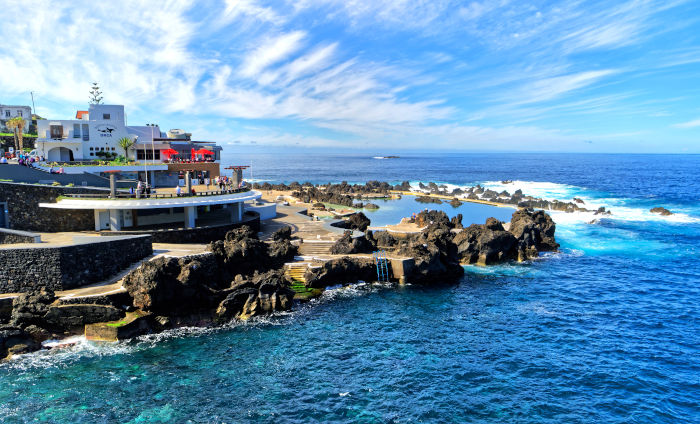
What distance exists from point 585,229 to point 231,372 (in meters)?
54.1

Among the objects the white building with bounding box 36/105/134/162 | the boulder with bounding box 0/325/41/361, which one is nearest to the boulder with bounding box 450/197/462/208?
the white building with bounding box 36/105/134/162

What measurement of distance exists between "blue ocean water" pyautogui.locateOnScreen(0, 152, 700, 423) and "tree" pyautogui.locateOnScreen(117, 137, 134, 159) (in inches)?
1330

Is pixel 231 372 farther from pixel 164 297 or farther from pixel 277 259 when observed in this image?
pixel 277 259

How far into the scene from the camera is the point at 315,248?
120 feet

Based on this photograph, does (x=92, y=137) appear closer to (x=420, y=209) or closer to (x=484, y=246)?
(x=484, y=246)

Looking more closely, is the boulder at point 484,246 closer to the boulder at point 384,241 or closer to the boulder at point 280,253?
the boulder at point 384,241

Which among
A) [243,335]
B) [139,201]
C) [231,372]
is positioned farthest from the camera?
[139,201]

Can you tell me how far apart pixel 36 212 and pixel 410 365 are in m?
30.1

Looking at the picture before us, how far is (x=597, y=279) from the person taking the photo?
36.1 m

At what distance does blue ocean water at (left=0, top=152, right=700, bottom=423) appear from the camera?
58.9ft

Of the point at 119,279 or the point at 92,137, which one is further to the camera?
the point at 92,137

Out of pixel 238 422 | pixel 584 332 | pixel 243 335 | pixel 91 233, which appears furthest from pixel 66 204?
pixel 584 332

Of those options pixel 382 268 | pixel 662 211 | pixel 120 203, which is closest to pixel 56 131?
pixel 120 203

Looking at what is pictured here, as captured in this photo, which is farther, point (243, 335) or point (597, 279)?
point (597, 279)
